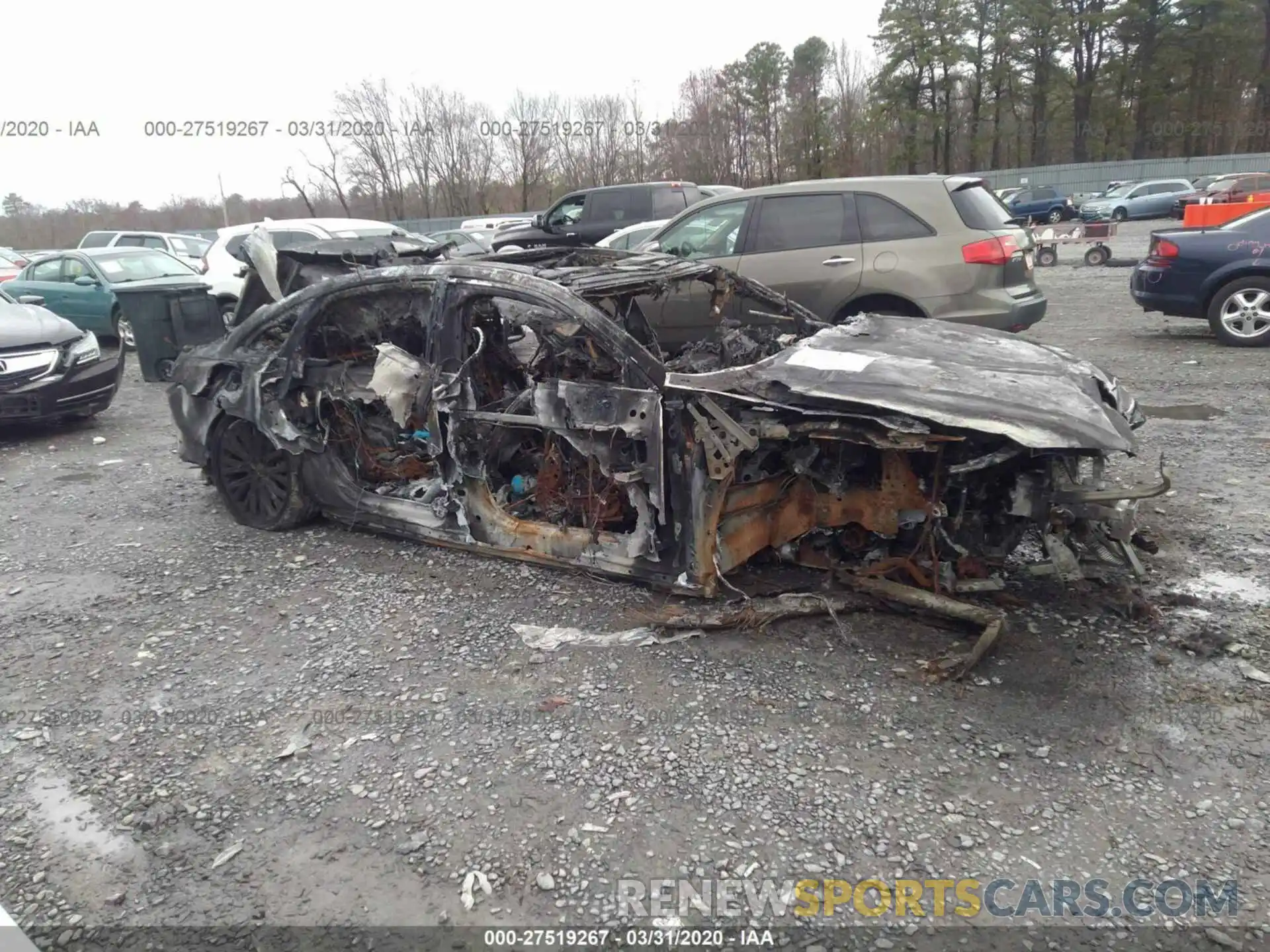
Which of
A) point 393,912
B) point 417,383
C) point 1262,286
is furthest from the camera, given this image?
point 1262,286

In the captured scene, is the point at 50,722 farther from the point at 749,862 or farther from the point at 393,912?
the point at 749,862

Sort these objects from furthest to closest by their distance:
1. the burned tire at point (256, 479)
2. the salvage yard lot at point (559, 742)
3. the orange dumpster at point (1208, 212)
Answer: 1. the orange dumpster at point (1208, 212)
2. the burned tire at point (256, 479)
3. the salvage yard lot at point (559, 742)

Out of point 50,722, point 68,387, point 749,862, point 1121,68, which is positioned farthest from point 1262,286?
point 1121,68

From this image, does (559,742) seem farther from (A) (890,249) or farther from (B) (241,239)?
(B) (241,239)

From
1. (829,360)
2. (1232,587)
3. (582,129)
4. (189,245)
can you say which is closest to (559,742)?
(829,360)

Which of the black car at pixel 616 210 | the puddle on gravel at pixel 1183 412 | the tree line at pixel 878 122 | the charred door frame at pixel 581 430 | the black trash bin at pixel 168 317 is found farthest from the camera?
the tree line at pixel 878 122

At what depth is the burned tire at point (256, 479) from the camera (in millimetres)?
4750

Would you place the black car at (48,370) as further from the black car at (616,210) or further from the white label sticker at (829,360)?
the white label sticker at (829,360)

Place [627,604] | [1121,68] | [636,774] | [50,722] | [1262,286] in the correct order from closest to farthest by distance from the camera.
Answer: [636,774] → [50,722] → [627,604] → [1262,286] → [1121,68]

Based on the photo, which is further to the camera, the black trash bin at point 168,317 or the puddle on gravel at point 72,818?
the black trash bin at point 168,317

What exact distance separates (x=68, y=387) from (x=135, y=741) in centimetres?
568

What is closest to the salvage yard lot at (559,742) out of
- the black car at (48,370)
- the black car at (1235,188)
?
the black car at (48,370)

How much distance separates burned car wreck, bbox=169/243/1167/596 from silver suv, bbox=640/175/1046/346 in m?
1.90

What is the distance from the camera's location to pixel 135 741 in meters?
2.95
